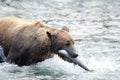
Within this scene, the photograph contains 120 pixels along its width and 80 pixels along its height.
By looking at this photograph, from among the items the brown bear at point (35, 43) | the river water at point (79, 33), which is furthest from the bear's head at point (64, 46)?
the river water at point (79, 33)

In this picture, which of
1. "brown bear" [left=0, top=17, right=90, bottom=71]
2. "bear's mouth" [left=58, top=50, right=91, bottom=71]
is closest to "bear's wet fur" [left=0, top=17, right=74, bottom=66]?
"brown bear" [left=0, top=17, right=90, bottom=71]

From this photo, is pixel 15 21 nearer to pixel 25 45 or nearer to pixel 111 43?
pixel 25 45

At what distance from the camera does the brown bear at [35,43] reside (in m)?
10.8

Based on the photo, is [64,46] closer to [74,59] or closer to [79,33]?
[74,59]

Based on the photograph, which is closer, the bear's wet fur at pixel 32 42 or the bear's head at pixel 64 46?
the bear's head at pixel 64 46

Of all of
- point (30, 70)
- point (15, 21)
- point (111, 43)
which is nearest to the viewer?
point (30, 70)

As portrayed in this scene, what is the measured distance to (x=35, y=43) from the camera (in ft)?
36.5

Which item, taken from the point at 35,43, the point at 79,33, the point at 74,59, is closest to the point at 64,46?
the point at 74,59

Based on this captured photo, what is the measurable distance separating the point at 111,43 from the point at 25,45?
3.11 metres

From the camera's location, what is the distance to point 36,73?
35.7ft

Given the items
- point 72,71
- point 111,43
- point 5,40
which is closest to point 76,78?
point 72,71

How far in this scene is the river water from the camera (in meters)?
10.7

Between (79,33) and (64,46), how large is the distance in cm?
403

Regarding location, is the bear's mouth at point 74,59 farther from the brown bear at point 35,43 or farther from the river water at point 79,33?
the river water at point 79,33
